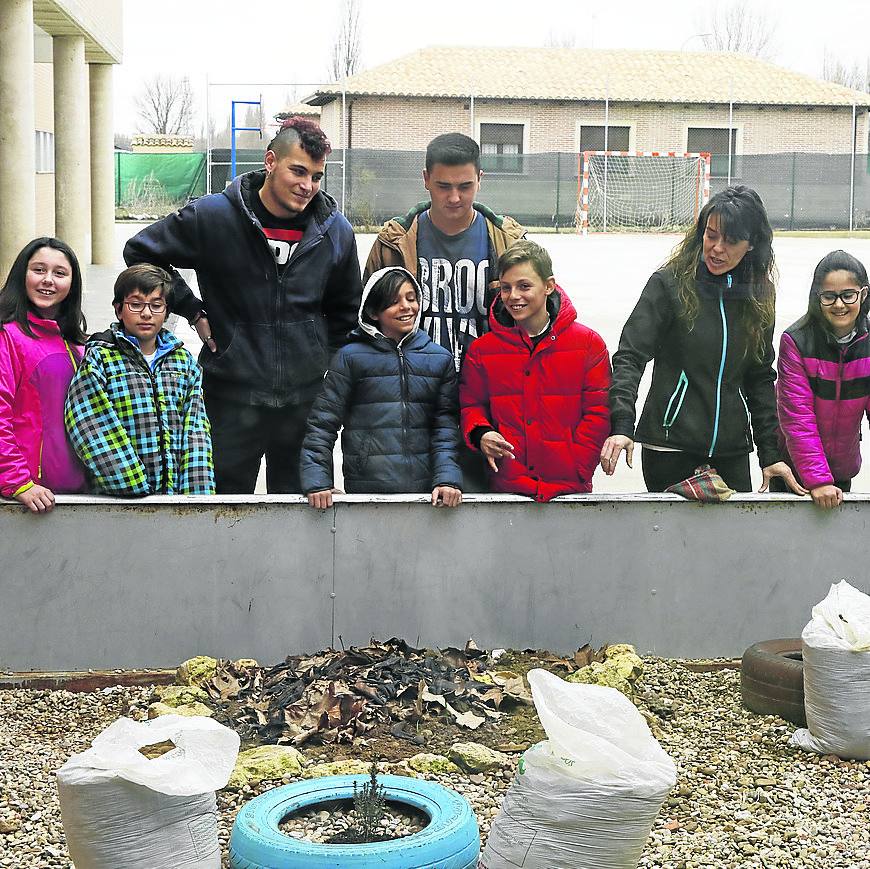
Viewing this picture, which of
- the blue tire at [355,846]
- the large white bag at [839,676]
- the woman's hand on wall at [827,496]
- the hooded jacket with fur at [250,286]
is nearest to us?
the blue tire at [355,846]

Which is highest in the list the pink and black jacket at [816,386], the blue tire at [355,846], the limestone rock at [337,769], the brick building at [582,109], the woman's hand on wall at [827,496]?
the brick building at [582,109]

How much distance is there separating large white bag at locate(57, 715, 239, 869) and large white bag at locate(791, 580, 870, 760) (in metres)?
2.07

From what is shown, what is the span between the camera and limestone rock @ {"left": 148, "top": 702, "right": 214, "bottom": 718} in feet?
14.6

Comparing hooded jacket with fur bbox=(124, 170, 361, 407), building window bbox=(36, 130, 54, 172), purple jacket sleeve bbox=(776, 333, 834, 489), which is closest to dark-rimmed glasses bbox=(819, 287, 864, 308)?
purple jacket sleeve bbox=(776, 333, 834, 489)

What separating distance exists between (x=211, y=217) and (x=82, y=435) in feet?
3.37

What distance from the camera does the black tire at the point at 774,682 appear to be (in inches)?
182

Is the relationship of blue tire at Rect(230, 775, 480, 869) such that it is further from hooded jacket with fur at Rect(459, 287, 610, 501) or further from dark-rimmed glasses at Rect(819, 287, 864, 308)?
dark-rimmed glasses at Rect(819, 287, 864, 308)

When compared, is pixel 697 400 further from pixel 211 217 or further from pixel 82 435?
pixel 82 435

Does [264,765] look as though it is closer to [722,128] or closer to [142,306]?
[142,306]

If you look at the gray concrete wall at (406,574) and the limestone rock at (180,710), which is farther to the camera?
the gray concrete wall at (406,574)

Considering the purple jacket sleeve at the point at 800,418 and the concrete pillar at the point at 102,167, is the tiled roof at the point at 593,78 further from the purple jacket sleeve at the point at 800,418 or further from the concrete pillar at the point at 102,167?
the purple jacket sleeve at the point at 800,418

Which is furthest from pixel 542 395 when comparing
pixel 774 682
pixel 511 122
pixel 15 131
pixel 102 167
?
pixel 511 122

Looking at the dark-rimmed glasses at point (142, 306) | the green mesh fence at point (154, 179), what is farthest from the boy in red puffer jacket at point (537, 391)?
the green mesh fence at point (154, 179)

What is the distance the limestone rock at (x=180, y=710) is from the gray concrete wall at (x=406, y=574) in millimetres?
623
